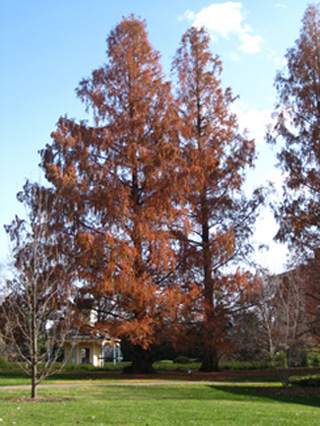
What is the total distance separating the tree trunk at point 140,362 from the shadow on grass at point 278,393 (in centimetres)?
A: 512

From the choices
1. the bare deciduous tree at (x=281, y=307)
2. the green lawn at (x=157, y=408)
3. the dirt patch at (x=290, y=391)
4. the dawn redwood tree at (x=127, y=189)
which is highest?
the dawn redwood tree at (x=127, y=189)

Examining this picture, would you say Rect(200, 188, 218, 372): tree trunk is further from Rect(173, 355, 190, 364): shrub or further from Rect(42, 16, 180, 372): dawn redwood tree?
Rect(173, 355, 190, 364): shrub

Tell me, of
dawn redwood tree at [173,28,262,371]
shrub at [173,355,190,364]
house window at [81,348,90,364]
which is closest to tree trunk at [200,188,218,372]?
dawn redwood tree at [173,28,262,371]

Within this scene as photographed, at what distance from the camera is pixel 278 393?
521 inches

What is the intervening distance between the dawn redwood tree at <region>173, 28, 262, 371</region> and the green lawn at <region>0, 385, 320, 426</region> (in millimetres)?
6081

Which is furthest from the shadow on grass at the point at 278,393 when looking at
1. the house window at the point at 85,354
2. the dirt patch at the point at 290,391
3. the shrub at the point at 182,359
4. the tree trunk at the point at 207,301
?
the house window at the point at 85,354

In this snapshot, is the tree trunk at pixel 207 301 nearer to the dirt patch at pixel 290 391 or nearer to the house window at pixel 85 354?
the dirt patch at pixel 290 391

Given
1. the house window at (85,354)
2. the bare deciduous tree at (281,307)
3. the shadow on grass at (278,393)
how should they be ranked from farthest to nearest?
the house window at (85,354)
the bare deciduous tree at (281,307)
the shadow on grass at (278,393)


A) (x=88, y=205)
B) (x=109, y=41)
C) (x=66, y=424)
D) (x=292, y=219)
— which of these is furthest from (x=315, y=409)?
(x=109, y=41)

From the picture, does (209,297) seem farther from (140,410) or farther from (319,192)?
(140,410)

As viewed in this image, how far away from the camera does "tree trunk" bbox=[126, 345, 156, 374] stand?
18.8 m

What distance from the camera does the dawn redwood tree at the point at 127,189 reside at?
54.7 ft

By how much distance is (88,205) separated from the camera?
18062 mm

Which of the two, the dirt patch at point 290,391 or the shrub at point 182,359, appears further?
the shrub at point 182,359
